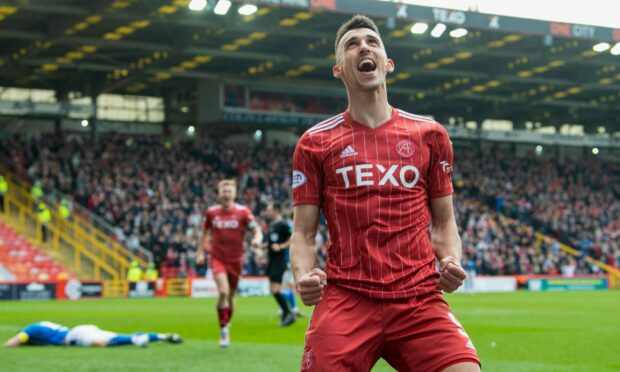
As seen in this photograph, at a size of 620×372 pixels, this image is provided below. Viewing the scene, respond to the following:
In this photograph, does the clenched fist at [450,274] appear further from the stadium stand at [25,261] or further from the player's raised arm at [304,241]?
the stadium stand at [25,261]

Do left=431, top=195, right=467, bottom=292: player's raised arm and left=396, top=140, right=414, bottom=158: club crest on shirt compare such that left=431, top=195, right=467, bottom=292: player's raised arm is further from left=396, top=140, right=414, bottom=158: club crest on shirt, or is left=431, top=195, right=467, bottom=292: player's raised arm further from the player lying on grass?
the player lying on grass

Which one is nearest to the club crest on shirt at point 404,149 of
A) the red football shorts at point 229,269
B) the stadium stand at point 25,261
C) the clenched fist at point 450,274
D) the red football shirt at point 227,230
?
the clenched fist at point 450,274

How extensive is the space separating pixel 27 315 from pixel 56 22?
21894 mm

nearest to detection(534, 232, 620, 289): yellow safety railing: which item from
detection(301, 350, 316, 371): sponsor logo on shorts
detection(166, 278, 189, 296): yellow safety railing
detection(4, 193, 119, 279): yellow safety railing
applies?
detection(166, 278, 189, 296): yellow safety railing

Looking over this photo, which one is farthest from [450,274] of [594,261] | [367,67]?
[594,261]

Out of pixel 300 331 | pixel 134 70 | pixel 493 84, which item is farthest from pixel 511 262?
pixel 300 331

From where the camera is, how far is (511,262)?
1781 inches

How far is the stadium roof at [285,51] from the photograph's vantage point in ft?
134

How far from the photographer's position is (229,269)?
1532 cm

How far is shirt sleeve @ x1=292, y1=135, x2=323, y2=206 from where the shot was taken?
5.19 metres

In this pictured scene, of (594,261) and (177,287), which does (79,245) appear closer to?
(177,287)

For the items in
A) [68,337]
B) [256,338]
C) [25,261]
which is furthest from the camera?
[25,261]

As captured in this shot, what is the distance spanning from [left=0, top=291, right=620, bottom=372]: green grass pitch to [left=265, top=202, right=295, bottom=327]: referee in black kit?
17.3 inches

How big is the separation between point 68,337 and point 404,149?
32.5 feet
